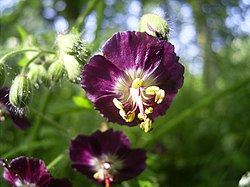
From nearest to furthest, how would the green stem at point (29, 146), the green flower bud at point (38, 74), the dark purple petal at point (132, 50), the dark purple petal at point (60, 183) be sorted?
the dark purple petal at point (132, 50) < the dark purple petal at point (60, 183) < the green flower bud at point (38, 74) < the green stem at point (29, 146)

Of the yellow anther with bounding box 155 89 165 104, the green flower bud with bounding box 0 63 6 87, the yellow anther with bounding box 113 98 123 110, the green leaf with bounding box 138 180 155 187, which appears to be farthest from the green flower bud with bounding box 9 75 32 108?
the green leaf with bounding box 138 180 155 187

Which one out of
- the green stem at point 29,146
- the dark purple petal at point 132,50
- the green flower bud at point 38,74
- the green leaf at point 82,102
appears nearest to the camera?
the dark purple petal at point 132,50

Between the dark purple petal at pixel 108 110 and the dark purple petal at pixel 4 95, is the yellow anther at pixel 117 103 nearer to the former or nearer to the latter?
the dark purple petal at pixel 108 110

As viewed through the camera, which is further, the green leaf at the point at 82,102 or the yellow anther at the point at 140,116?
the green leaf at the point at 82,102

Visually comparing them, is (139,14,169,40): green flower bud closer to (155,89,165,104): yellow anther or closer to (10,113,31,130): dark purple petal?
(155,89,165,104): yellow anther

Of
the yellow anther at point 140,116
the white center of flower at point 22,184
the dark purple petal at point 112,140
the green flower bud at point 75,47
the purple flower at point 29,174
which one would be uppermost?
the green flower bud at point 75,47

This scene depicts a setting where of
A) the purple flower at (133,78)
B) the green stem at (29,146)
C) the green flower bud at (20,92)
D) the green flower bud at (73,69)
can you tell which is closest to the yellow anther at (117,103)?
the purple flower at (133,78)

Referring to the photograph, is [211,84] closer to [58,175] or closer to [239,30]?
[239,30]
